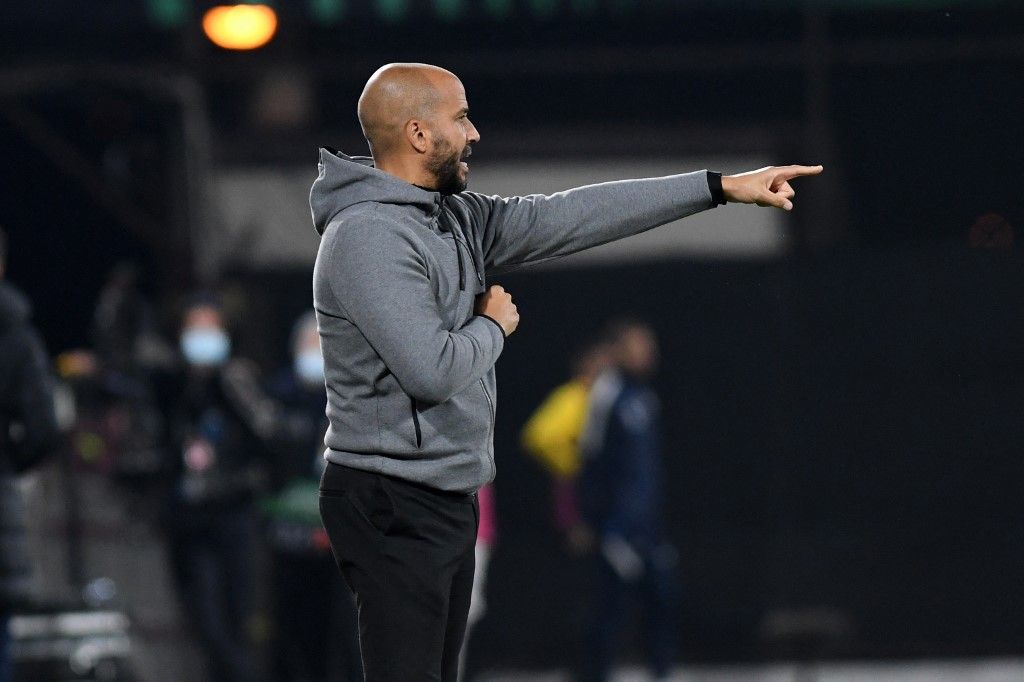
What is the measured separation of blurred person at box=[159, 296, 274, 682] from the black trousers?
13.1 ft

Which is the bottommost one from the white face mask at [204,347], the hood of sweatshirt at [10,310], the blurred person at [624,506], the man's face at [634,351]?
the blurred person at [624,506]

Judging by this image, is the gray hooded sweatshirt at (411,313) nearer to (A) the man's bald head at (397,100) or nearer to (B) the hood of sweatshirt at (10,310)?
(A) the man's bald head at (397,100)

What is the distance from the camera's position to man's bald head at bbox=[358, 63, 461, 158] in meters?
3.19

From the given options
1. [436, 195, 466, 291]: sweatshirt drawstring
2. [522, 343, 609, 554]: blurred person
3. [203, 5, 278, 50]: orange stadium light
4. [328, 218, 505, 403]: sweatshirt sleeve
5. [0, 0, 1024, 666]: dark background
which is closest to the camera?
[328, 218, 505, 403]: sweatshirt sleeve

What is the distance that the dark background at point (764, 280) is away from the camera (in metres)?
8.70

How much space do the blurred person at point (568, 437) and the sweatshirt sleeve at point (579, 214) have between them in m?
4.64

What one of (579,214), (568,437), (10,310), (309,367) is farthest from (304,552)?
(579,214)

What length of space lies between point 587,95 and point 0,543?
4854mm

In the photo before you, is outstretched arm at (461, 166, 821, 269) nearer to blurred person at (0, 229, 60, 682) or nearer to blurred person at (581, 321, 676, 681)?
blurred person at (0, 229, 60, 682)

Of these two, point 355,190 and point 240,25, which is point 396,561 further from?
point 240,25

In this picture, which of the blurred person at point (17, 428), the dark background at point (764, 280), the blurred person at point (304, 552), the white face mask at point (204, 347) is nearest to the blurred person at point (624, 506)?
the dark background at point (764, 280)

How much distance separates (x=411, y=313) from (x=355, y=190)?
31 centimetres

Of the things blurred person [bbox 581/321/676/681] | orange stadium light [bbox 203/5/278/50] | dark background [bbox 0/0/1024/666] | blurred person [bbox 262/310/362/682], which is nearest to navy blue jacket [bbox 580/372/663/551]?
blurred person [bbox 581/321/676/681]

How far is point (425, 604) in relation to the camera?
315 cm
